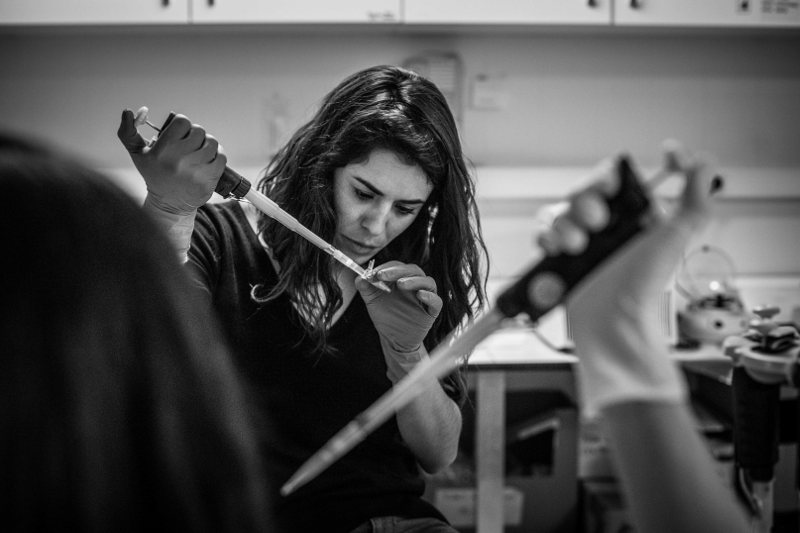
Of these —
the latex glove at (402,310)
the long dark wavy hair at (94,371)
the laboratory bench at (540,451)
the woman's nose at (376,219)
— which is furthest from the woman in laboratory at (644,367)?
the laboratory bench at (540,451)

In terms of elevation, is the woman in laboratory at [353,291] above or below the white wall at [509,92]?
below

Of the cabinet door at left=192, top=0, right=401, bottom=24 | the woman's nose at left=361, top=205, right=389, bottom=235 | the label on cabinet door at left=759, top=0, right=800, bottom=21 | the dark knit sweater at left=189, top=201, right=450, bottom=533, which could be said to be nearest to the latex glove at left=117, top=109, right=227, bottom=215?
the dark knit sweater at left=189, top=201, right=450, bottom=533

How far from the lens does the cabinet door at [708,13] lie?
7.52 ft

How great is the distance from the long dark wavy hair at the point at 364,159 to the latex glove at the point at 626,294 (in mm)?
675

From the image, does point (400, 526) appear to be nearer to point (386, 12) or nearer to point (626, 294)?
point (626, 294)

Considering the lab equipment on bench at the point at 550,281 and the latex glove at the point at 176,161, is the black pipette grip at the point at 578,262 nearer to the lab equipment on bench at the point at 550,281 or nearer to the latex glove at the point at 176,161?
the lab equipment on bench at the point at 550,281

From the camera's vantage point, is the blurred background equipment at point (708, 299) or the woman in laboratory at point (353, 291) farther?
the blurred background equipment at point (708, 299)

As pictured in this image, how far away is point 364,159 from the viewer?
128 cm

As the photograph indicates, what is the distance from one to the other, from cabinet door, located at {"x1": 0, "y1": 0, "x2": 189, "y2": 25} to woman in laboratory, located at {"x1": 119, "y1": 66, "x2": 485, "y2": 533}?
1101mm

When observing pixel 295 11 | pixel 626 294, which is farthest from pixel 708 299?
pixel 626 294

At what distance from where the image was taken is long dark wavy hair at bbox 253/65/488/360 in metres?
1.28

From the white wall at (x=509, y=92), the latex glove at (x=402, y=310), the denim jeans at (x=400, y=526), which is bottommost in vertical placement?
the denim jeans at (x=400, y=526)

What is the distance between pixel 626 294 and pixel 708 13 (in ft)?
6.73

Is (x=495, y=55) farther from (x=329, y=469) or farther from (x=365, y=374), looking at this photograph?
(x=329, y=469)
